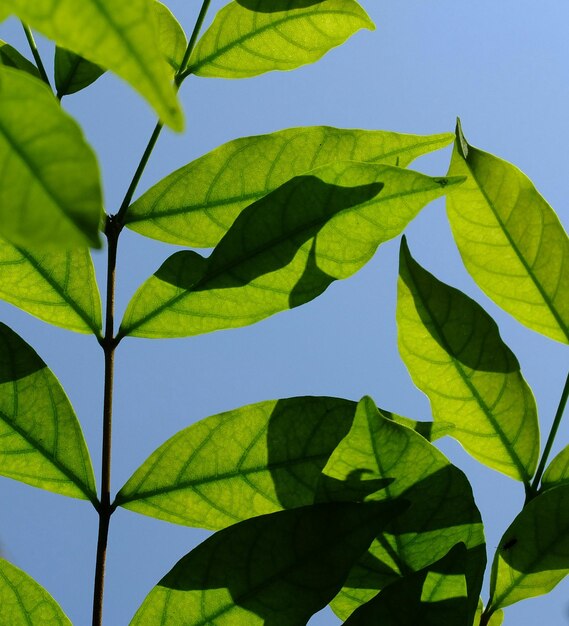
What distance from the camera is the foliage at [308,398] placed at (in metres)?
0.82

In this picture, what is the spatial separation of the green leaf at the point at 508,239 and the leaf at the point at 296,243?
173 millimetres

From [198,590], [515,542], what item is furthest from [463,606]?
[198,590]

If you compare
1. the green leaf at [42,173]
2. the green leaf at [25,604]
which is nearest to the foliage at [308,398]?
the green leaf at [25,604]

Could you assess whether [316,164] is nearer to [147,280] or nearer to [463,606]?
A: [147,280]

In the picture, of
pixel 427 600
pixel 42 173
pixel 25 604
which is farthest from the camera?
pixel 25 604

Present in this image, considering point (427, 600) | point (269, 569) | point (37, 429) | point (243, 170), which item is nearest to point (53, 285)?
point (37, 429)

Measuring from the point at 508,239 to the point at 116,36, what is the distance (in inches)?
28.2

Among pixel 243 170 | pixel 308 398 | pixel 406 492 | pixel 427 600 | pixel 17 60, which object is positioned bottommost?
pixel 427 600

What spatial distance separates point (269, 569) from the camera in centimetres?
82

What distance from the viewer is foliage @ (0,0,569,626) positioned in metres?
0.82

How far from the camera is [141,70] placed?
43cm

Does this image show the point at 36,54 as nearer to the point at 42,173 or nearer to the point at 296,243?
the point at 296,243

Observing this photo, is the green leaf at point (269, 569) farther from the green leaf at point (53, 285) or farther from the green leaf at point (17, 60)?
the green leaf at point (17, 60)

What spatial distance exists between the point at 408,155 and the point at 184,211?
312 millimetres
